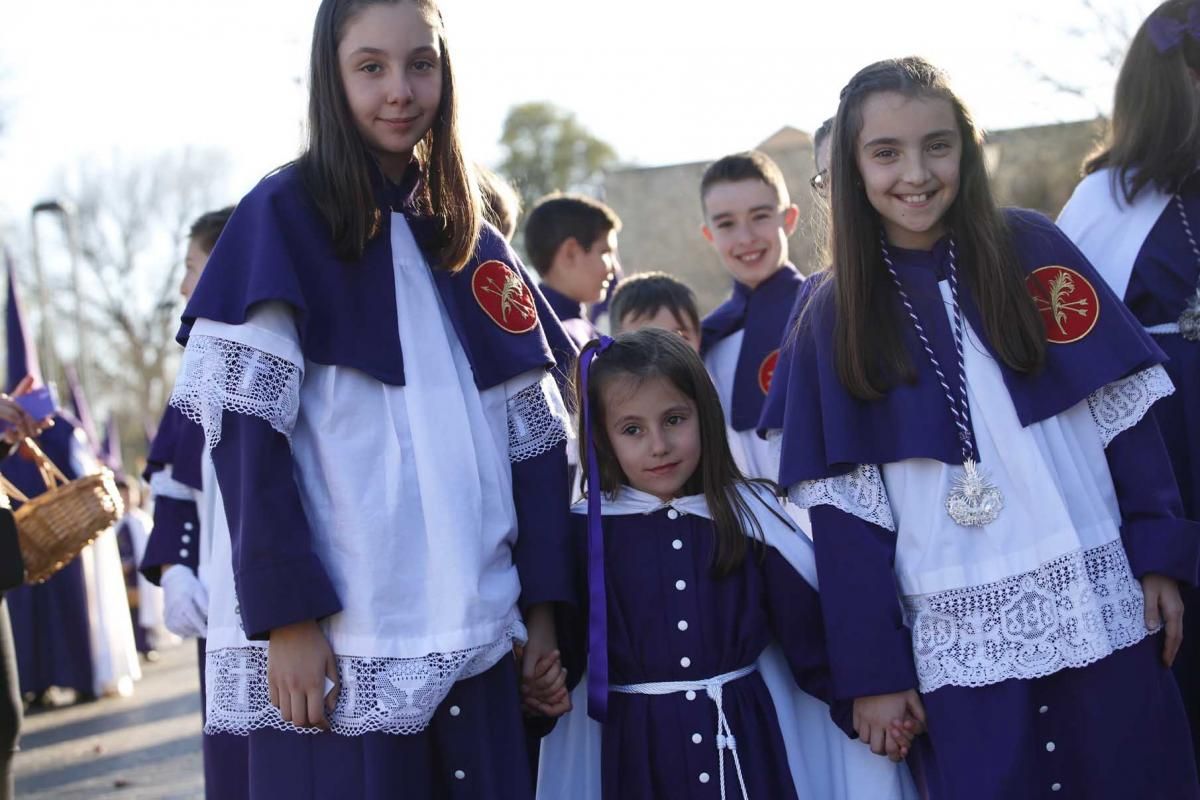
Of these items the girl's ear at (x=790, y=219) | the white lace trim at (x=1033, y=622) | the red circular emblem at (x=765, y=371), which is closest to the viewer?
the white lace trim at (x=1033, y=622)

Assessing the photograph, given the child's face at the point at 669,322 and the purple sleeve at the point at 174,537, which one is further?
the child's face at the point at 669,322

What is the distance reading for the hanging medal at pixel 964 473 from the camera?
10.1 ft

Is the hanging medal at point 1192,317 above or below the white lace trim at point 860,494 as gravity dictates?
above

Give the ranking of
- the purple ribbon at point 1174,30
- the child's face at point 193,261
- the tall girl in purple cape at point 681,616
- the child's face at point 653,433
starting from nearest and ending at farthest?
1. the tall girl in purple cape at point 681,616
2. the child's face at point 653,433
3. the purple ribbon at point 1174,30
4. the child's face at point 193,261

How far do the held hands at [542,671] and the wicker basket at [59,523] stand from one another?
8.25 feet

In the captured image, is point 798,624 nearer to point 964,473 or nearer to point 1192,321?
point 964,473

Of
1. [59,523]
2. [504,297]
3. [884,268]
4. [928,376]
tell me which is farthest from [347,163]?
[59,523]

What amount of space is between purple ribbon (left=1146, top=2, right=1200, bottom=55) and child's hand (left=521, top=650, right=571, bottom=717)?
96.0 inches

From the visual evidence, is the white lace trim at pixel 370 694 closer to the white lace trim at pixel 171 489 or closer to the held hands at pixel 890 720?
the held hands at pixel 890 720

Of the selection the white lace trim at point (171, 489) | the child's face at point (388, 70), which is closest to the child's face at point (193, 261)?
the white lace trim at point (171, 489)

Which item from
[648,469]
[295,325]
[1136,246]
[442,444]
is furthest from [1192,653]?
[295,325]

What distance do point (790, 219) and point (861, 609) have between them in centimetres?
253

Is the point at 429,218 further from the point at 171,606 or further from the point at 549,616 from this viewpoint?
the point at 171,606

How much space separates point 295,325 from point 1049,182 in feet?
83.7
